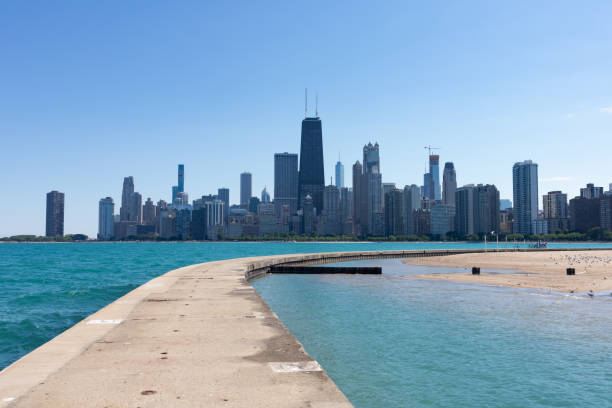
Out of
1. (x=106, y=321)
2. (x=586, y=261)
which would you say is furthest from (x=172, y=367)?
(x=586, y=261)

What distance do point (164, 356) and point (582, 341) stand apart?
15064mm

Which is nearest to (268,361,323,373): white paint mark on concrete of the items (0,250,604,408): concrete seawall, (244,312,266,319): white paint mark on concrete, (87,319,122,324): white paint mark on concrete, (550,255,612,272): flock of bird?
(0,250,604,408): concrete seawall

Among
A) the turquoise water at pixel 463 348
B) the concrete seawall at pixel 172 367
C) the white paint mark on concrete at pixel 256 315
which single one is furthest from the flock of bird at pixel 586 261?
the concrete seawall at pixel 172 367

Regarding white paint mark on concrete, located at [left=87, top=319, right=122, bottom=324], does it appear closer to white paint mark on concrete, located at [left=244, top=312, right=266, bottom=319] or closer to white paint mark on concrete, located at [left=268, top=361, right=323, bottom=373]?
A: white paint mark on concrete, located at [left=244, top=312, right=266, bottom=319]

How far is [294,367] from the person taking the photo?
953 cm

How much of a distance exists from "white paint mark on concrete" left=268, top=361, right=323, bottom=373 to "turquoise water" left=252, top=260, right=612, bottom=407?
8.35 ft

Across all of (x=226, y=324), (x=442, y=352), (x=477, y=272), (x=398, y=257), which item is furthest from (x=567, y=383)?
(x=398, y=257)

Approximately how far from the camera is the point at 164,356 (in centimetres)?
1046

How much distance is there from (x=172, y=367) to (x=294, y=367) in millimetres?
2462

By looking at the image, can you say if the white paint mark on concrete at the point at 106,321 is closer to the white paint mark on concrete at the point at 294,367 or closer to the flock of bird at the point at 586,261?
the white paint mark on concrete at the point at 294,367

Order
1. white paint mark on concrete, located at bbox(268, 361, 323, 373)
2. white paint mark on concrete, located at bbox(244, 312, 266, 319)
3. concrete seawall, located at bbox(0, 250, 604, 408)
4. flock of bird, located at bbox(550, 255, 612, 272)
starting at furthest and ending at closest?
1. flock of bird, located at bbox(550, 255, 612, 272)
2. white paint mark on concrete, located at bbox(244, 312, 266, 319)
3. white paint mark on concrete, located at bbox(268, 361, 323, 373)
4. concrete seawall, located at bbox(0, 250, 604, 408)

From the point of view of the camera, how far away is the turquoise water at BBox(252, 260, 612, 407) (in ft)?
39.5

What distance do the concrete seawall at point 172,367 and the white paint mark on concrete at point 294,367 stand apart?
0.02 m

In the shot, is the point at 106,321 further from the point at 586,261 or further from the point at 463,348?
the point at 586,261
